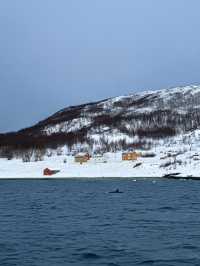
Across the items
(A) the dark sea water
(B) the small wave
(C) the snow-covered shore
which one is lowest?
(B) the small wave

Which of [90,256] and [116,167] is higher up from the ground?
[116,167]

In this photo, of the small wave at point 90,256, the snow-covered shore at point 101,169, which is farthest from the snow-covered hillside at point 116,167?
the small wave at point 90,256

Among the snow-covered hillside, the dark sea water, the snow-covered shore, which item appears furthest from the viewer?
the snow-covered hillside

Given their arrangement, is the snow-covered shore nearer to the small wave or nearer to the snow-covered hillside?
the snow-covered hillside

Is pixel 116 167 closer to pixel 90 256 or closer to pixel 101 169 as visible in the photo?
pixel 101 169

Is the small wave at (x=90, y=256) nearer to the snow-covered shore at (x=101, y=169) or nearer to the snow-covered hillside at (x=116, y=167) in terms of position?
the snow-covered hillside at (x=116, y=167)

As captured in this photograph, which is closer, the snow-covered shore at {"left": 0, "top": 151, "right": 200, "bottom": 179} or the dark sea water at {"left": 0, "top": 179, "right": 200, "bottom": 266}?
the dark sea water at {"left": 0, "top": 179, "right": 200, "bottom": 266}

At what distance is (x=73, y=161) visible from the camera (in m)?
143

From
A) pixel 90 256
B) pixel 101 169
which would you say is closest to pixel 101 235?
pixel 90 256

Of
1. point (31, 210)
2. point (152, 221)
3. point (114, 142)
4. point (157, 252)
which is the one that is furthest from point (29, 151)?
point (157, 252)

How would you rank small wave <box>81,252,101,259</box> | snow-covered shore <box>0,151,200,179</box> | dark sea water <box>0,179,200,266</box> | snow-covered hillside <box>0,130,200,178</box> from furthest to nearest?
snow-covered hillside <box>0,130,200,178</box> → snow-covered shore <box>0,151,200,179</box> → small wave <box>81,252,101,259</box> → dark sea water <box>0,179,200,266</box>

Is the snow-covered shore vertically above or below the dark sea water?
above

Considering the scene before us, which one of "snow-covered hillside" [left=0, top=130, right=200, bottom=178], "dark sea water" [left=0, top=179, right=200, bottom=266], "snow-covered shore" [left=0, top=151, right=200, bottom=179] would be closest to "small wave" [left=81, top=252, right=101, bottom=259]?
"dark sea water" [left=0, top=179, right=200, bottom=266]

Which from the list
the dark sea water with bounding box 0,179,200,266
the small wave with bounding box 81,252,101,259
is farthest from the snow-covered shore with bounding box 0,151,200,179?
the small wave with bounding box 81,252,101,259
